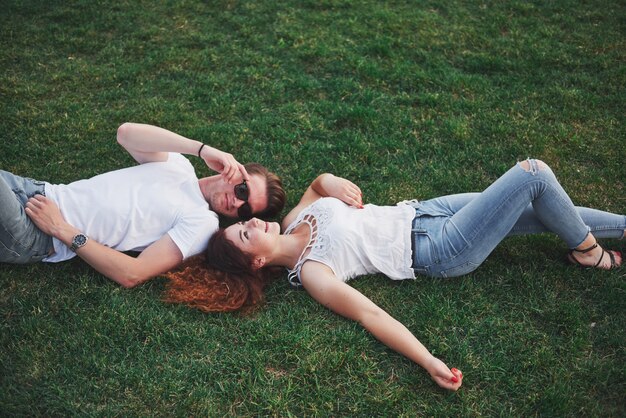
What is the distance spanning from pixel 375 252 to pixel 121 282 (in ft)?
7.01

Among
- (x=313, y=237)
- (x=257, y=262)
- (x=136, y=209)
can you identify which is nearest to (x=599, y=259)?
(x=313, y=237)

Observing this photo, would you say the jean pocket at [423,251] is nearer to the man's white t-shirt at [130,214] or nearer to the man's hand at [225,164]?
the man's hand at [225,164]

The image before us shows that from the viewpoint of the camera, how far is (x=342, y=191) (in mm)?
4750

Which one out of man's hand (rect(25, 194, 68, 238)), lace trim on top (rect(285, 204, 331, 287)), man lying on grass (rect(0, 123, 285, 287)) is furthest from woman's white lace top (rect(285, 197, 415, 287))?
man's hand (rect(25, 194, 68, 238))

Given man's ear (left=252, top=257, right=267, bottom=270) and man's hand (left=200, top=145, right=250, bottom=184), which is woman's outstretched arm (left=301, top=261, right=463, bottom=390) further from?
man's hand (left=200, top=145, right=250, bottom=184)

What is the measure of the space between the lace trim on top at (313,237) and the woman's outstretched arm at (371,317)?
0.30 ft

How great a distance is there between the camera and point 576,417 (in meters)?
3.54

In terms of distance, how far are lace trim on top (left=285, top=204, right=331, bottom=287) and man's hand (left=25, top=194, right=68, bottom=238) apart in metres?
1.93

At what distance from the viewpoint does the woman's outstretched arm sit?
144 inches

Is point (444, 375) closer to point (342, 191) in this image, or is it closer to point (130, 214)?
point (342, 191)

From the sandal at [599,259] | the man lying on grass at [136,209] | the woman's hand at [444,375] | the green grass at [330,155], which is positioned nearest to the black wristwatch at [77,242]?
the man lying on grass at [136,209]

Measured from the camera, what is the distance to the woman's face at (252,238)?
14.4 ft

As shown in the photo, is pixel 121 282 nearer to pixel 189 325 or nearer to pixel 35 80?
pixel 189 325

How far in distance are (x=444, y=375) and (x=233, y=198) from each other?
237 cm
